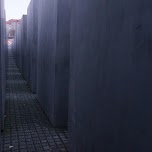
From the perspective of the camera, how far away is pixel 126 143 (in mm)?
2826

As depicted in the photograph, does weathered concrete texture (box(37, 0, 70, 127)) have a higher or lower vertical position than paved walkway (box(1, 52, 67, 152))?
higher

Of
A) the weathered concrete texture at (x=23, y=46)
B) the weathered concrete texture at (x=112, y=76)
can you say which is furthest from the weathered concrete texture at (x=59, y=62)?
the weathered concrete texture at (x=23, y=46)

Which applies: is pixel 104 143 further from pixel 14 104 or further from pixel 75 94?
pixel 14 104

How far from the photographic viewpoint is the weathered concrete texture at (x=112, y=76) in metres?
2.50

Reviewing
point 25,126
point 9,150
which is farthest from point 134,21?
point 25,126

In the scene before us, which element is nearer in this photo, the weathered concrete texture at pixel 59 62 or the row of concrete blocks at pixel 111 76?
the row of concrete blocks at pixel 111 76

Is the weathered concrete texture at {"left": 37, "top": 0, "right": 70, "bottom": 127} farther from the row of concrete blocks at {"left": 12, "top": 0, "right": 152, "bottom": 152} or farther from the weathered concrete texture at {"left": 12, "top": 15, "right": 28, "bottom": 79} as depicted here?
the weathered concrete texture at {"left": 12, "top": 15, "right": 28, "bottom": 79}

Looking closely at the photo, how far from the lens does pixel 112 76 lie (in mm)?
3215

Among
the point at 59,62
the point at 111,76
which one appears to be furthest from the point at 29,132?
the point at 111,76

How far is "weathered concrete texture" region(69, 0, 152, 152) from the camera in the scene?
2496mm

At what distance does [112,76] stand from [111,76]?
3 cm

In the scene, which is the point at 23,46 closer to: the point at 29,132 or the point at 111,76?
the point at 29,132

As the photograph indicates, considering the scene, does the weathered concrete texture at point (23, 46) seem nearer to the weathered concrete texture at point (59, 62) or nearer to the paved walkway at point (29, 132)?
the paved walkway at point (29, 132)

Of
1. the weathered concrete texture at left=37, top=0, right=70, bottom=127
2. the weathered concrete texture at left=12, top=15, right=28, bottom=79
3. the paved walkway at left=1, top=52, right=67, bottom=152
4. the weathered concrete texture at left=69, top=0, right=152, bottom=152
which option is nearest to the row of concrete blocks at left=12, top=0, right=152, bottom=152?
the weathered concrete texture at left=69, top=0, right=152, bottom=152
